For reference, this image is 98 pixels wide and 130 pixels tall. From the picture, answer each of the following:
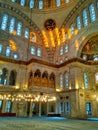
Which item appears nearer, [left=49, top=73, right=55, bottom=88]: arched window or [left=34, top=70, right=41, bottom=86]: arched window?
[left=34, top=70, right=41, bottom=86]: arched window

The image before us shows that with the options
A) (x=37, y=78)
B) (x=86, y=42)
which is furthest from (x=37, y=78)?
(x=86, y=42)

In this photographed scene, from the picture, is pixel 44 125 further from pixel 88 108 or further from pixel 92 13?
pixel 92 13

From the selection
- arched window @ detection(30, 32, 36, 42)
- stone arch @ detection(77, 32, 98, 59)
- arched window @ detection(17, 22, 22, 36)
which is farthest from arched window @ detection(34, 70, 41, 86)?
arched window @ detection(17, 22, 22, 36)

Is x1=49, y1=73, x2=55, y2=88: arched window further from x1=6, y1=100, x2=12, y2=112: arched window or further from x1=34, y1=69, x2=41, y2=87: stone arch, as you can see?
x1=6, y1=100, x2=12, y2=112: arched window

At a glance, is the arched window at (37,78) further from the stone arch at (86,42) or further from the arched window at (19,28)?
the arched window at (19,28)

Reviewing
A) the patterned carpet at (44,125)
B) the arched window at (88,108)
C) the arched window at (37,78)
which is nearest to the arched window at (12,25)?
the arched window at (37,78)

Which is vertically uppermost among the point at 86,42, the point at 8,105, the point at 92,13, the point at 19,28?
the point at 92,13

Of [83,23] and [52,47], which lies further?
[52,47]

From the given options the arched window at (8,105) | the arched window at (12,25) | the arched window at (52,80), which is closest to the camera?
the arched window at (8,105)

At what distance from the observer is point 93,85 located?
71.8ft

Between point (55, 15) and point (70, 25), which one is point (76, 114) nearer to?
point (70, 25)

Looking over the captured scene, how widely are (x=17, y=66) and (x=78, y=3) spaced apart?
15.3 m

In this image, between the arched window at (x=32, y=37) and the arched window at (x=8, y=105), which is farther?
the arched window at (x=32, y=37)

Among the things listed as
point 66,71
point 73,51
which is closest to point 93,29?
point 73,51
